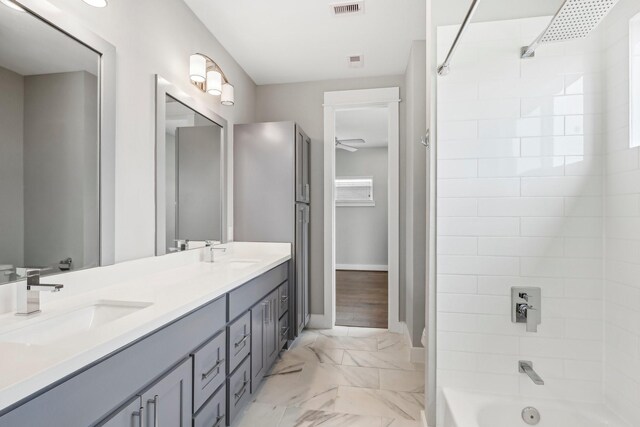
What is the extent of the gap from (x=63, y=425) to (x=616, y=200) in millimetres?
→ 2137

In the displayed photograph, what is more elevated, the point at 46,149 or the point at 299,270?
the point at 46,149

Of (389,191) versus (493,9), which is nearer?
(493,9)

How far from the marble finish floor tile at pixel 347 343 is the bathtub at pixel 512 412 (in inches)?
53.4

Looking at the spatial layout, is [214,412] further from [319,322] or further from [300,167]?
[300,167]

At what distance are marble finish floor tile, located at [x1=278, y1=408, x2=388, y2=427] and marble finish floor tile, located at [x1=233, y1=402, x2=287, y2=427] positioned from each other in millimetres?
43

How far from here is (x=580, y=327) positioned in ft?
4.87

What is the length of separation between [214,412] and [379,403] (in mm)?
1060

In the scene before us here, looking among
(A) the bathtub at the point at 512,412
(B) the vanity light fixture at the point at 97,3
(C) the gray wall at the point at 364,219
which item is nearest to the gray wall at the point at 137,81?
(B) the vanity light fixture at the point at 97,3

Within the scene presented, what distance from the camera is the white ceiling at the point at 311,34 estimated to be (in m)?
2.20

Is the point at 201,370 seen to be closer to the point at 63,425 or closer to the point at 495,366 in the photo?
the point at 63,425

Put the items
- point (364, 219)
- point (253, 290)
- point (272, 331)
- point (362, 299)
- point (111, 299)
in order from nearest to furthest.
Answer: point (111, 299), point (253, 290), point (272, 331), point (362, 299), point (364, 219)

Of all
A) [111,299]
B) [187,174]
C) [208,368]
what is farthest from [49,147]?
[208,368]

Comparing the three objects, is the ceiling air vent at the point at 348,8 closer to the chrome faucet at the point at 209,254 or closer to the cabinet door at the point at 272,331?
the chrome faucet at the point at 209,254

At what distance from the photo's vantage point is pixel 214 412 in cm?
150
